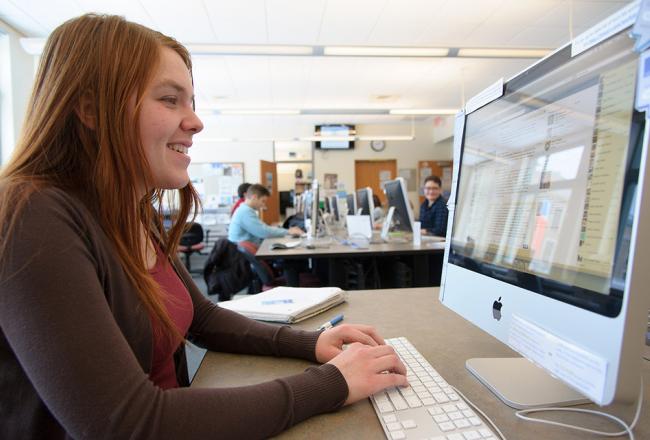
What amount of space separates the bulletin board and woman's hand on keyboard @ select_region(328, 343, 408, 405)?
7760 mm

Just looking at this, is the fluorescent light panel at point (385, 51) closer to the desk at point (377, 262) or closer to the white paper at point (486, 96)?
the desk at point (377, 262)

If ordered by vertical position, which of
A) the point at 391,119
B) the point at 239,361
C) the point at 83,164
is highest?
the point at 391,119

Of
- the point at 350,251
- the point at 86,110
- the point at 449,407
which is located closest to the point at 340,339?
the point at 449,407

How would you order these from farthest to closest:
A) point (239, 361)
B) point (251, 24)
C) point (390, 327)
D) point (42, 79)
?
point (251, 24)
point (390, 327)
point (239, 361)
point (42, 79)

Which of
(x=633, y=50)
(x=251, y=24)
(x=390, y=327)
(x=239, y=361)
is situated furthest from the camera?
(x=251, y=24)

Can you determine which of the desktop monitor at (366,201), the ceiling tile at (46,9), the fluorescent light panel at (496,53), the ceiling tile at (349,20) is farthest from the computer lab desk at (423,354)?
the ceiling tile at (46,9)

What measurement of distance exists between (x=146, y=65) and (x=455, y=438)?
757 mm

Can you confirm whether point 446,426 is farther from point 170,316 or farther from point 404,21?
point 404,21

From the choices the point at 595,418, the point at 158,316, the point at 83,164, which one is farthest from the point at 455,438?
the point at 83,164

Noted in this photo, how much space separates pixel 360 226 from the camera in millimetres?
3039

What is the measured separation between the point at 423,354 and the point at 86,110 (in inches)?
30.6

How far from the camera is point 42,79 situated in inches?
23.6

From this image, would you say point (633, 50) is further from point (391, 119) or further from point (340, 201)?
point (391, 119)

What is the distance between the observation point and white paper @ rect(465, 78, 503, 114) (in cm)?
69
